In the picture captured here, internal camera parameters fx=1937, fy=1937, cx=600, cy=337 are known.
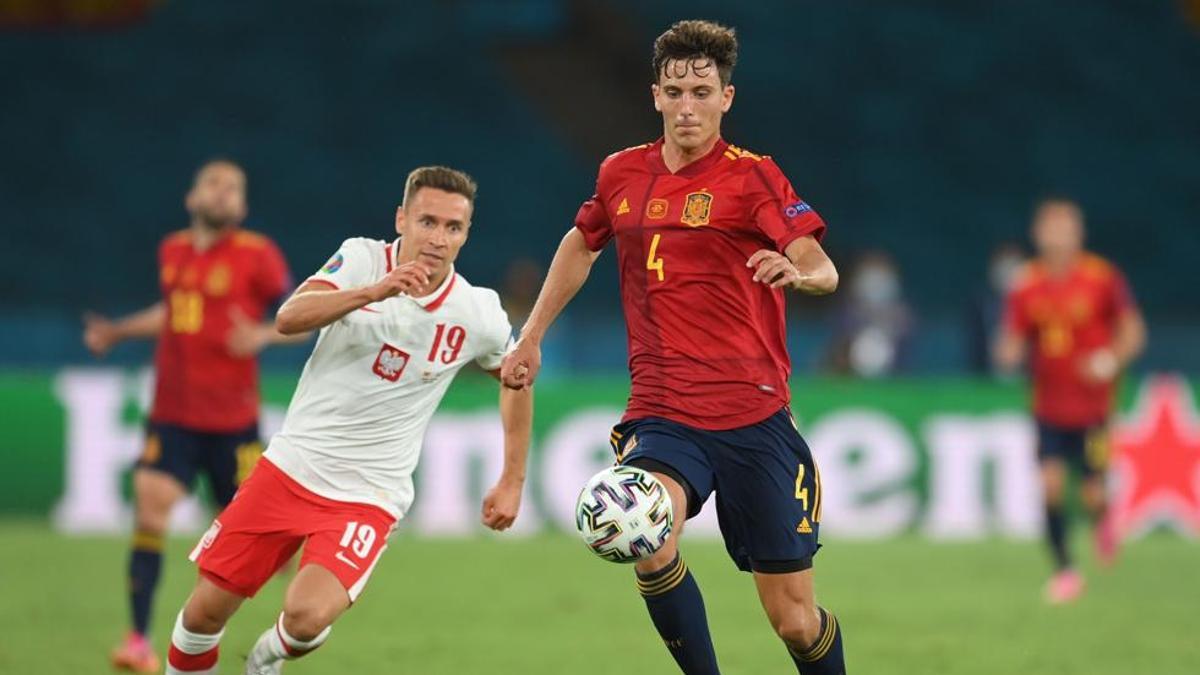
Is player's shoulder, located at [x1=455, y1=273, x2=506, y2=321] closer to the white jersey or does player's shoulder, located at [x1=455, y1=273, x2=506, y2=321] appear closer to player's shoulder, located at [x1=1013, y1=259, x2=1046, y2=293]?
the white jersey

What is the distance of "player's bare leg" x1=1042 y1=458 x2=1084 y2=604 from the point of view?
12.1 m

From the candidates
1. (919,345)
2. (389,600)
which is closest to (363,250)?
(389,600)

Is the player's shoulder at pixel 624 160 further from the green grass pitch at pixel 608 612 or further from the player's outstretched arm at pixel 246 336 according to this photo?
the player's outstretched arm at pixel 246 336

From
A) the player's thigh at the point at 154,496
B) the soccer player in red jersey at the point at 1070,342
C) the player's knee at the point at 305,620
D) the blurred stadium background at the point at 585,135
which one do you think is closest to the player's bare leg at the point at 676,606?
the player's knee at the point at 305,620

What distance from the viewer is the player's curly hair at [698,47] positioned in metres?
6.75

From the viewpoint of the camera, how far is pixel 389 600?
38.0 feet

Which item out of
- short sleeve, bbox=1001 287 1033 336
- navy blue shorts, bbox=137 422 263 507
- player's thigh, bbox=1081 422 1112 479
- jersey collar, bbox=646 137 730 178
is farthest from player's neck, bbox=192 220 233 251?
player's thigh, bbox=1081 422 1112 479

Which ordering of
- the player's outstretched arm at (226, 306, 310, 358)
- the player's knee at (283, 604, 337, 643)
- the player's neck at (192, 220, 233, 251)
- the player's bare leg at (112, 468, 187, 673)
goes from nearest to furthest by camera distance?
1. the player's knee at (283, 604, 337, 643)
2. the player's bare leg at (112, 468, 187, 673)
3. the player's outstretched arm at (226, 306, 310, 358)
4. the player's neck at (192, 220, 233, 251)

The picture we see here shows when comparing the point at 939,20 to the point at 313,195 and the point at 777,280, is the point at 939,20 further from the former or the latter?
the point at 777,280

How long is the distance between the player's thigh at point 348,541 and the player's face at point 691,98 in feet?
5.79

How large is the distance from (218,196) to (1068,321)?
605 cm

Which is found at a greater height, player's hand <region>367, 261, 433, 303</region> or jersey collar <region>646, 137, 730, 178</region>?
jersey collar <region>646, 137, 730, 178</region>

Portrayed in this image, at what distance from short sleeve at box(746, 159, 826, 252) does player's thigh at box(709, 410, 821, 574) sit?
0.68 meters

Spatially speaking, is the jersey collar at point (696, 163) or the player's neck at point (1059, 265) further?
the player's neck at point (1059, 265)
